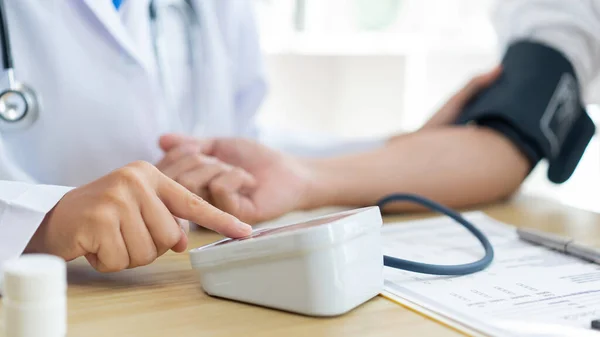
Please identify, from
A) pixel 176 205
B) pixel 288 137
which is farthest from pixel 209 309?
pixel 288 137

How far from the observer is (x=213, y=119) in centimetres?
84

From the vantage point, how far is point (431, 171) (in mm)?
792

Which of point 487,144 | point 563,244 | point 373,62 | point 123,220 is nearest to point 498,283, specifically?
point 563,244

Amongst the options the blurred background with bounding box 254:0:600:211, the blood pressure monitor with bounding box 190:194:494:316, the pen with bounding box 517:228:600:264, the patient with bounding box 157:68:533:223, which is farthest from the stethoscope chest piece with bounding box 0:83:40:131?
the blurred background with bounding box 254:0:600:211

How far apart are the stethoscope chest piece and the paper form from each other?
0.32 metres

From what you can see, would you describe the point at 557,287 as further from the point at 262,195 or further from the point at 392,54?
the point at 392,54

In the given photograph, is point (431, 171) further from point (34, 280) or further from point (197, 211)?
point (34, 280)

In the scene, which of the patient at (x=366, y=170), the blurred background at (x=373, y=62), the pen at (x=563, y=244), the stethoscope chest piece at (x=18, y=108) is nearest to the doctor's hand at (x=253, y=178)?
the patient at (x=366, y=170)

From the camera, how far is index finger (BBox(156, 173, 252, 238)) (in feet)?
1.47

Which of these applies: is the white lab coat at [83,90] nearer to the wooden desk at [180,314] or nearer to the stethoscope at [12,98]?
the stethoscope at [12,98]

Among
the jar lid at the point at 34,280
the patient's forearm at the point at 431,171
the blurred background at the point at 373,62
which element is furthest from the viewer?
the blurred background at the point at 373,62

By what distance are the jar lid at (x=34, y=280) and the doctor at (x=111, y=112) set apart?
0.13 m

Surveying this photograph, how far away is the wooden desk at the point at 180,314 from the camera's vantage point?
386 millimetres

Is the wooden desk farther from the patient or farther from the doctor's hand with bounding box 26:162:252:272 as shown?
the patient
